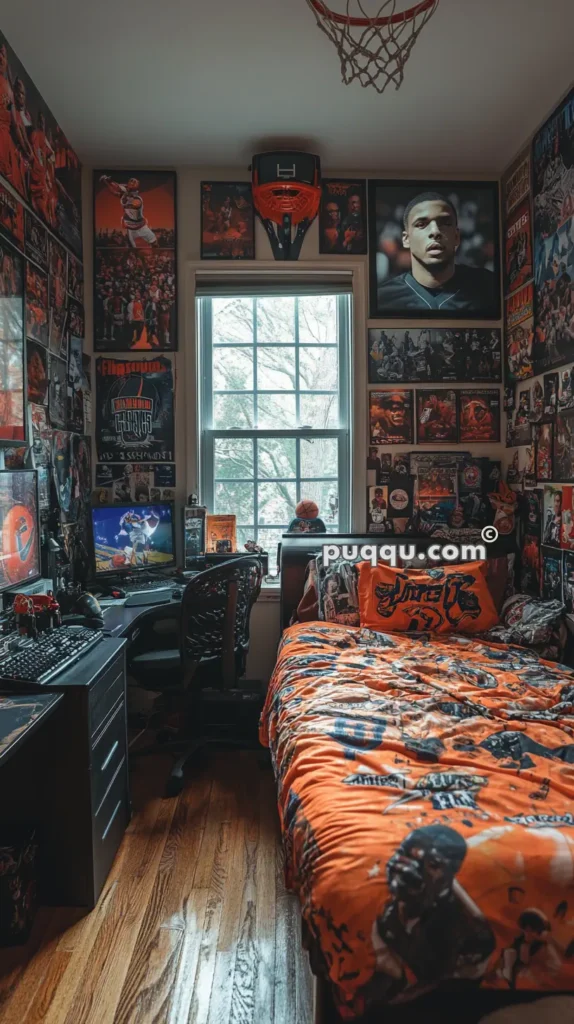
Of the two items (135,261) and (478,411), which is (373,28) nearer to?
(135,261)

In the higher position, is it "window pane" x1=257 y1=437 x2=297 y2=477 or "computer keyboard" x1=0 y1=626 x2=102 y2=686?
"window pane" x1=257 y1=437 x2=297 y2=477

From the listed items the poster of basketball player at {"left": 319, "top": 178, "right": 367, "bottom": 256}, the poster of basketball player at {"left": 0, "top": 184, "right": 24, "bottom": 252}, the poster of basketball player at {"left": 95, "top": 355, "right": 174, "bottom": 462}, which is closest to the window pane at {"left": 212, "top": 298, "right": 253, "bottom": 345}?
the poster of basketball player at {"left": 95, "top": 355, "right": 174, "bottom": 462}

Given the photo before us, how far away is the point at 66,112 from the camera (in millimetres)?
2750

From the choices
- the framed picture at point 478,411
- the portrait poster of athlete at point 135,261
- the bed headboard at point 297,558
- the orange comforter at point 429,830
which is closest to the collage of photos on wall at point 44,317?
the portrait poster of athlete at point 135,261

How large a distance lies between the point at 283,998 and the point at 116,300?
311cm

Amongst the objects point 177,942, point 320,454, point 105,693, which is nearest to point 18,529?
point 105,693

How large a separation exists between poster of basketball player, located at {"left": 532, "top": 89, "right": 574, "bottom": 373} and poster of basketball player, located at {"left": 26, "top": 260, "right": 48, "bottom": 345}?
233 centimetres

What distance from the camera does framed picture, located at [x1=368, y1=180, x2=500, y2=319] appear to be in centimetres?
332

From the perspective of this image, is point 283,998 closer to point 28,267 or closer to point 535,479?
point 535,479

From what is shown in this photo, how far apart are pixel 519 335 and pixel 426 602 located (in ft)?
5.01

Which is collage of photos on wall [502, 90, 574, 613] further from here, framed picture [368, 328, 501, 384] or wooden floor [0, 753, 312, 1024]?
wooden floor [0, 753, 312, 1024]

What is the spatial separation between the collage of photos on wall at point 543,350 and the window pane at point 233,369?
1443 millimetres

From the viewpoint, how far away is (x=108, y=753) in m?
2.04

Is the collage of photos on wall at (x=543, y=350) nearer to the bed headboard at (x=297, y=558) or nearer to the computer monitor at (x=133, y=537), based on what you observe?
the bed headboard at (x=297, y=558)
